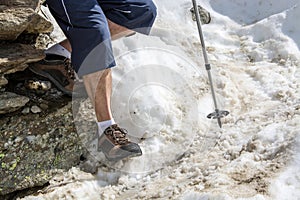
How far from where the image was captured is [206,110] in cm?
458

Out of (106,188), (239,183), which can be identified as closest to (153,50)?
(106,188)

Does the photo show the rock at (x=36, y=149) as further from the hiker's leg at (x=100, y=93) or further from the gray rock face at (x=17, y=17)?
the gray rock face at (x=17, y=17)

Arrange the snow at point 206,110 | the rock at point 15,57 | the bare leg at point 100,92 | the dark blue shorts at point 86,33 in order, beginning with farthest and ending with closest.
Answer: the rock at point 15,57 < the bare leg at point 100,92 < the dark blue shorts at point 86,33 < the snow at point 206,110

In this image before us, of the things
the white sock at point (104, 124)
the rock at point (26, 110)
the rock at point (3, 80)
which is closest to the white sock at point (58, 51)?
the rock at point (3, 80)

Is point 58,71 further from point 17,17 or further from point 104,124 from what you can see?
point 104,124

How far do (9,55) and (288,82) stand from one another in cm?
311

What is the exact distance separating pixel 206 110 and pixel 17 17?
2.28 metres

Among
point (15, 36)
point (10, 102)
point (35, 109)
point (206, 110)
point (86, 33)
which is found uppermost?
point (86, 33)

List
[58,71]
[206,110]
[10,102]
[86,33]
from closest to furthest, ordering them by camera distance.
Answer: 1. [86,33]
2. [10,102]
3. [58,71]
4. [206,110]

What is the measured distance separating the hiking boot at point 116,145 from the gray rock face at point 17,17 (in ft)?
4.83

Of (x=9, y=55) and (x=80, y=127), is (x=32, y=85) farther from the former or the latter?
(x=80, y=127)

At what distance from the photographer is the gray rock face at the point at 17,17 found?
4172mm

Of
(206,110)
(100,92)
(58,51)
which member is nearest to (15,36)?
(58,51)

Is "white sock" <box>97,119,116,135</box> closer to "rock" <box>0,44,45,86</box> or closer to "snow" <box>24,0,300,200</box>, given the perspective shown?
"snow" <box>24,0,300,200</box>
